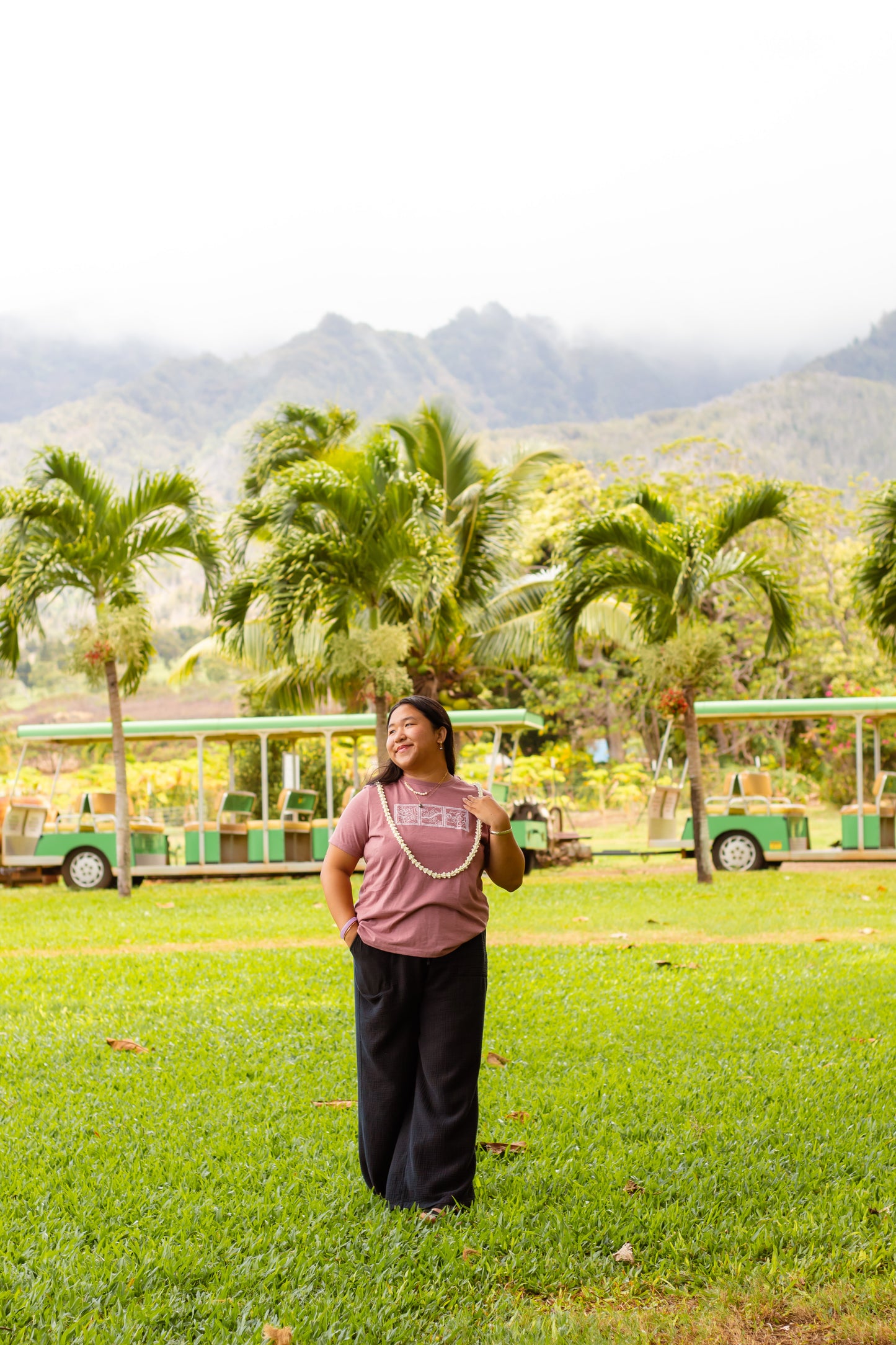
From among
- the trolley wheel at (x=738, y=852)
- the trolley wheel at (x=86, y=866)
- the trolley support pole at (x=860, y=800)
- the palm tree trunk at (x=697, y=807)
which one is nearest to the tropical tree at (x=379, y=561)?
the palm tree trunk at (x=697, y=807)

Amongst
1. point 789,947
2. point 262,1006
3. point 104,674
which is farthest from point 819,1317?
point 104,674

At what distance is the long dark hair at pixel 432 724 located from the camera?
12.7 feet

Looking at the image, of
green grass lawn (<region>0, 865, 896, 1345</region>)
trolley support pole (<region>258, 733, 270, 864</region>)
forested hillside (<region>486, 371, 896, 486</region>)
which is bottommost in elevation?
green grass lawn (<region>0, 865, 896, 1345</region>)

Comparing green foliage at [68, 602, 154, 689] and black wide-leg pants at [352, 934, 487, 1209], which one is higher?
green foliage at [68, 602, 154, 689]

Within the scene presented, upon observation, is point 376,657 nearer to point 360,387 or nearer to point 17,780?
Answer: point 17,780

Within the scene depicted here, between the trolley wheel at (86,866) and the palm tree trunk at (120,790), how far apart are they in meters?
2.50

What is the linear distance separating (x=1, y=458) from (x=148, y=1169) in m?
139

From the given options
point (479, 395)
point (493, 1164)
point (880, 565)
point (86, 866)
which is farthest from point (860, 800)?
point (479, 395)

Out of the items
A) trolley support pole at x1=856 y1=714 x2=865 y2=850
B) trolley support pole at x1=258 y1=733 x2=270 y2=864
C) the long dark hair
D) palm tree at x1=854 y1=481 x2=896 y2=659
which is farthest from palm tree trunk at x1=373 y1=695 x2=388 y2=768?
the long dark hair

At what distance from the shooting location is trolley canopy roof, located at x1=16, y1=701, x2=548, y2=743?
17.0 metres

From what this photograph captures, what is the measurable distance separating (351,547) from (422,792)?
10.3 metres

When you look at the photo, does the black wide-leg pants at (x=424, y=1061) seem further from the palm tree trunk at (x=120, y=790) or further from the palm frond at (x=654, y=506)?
the palm frond at (x=654, y=506)

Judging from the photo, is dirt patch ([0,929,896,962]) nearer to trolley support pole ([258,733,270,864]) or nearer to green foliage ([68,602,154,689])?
green foliage ([68,602,154,689])

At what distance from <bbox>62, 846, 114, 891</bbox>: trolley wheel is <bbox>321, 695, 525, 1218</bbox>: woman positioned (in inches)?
557
